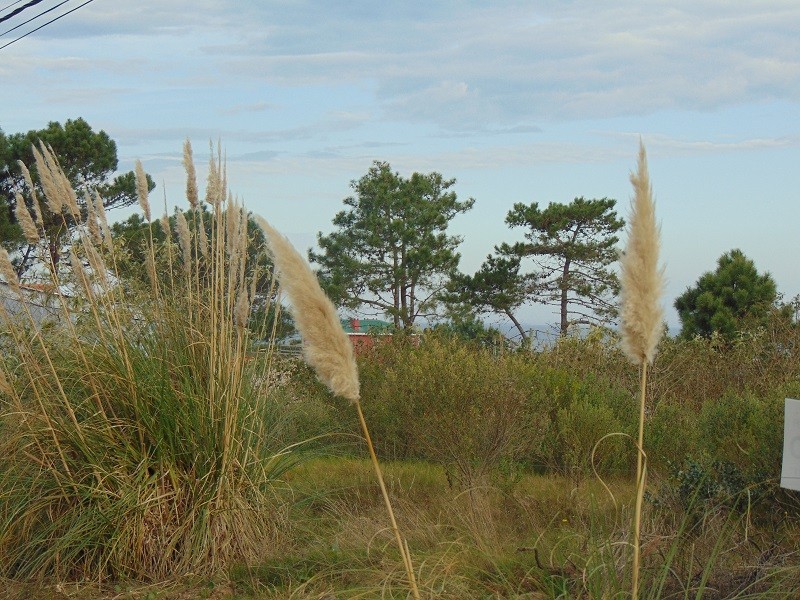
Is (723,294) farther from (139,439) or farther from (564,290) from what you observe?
(139,439)

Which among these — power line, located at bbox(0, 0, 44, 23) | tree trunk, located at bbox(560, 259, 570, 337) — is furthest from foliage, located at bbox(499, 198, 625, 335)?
power line, located at bbox(0, 0, 44, 23)

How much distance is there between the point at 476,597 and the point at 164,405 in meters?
2.31

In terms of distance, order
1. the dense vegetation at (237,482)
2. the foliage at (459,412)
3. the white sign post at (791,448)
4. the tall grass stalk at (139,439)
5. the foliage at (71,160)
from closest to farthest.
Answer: the white sign post at (791,448) → the dense vegetation at (237,482) → the tall grass stalk at (139,439) → the foliage at (459,412) → the foliage at (71,160)

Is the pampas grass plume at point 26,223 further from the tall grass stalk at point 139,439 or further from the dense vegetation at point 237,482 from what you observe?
the dense vegetation at point 237,482

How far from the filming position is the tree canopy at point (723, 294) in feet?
83.1

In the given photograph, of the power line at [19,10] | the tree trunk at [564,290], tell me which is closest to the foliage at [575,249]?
the tree trunk at [564,290]

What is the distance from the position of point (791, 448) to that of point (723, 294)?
2264cm

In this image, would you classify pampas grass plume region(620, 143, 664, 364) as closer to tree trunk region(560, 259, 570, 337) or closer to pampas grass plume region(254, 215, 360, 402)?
pampas grass plume region(254, 215, 360, 402)

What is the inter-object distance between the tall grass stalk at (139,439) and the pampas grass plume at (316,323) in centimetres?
300

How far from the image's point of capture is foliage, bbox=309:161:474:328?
31766mm

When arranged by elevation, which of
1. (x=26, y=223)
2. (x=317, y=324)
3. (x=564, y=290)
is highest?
(x=26, y=223)

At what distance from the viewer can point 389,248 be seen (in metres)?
32.5

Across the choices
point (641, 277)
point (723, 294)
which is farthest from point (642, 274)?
point (723, 294)

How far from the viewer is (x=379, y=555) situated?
548 cm
